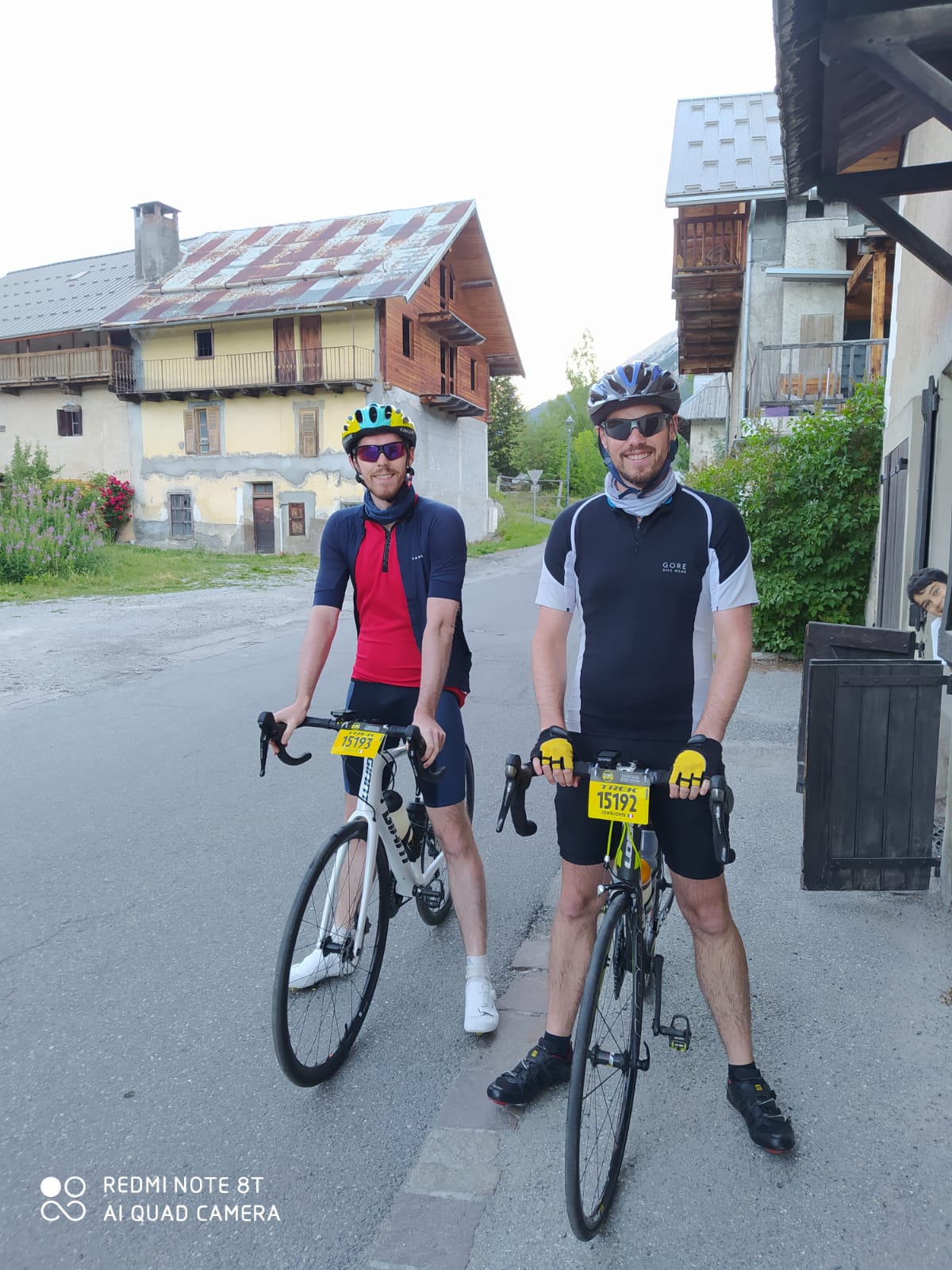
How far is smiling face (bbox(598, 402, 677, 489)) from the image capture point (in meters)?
2.64

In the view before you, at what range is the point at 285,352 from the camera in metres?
30.6

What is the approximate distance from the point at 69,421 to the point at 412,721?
114 ft

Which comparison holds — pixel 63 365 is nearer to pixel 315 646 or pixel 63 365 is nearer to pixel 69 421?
pixel 69 421

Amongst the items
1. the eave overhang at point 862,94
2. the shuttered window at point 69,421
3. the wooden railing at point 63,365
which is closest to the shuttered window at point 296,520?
the wooden railing at point 63,365

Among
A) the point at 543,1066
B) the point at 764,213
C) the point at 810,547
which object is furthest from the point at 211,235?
the point at 543,1066

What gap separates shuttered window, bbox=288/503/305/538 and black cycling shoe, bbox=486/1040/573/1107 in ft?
96.4

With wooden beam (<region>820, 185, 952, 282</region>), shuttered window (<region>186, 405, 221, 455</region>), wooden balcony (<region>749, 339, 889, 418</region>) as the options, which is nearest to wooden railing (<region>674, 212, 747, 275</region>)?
wooden balcony (<region>749, 339, 889, 418</region>)

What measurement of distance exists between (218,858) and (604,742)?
285 cm

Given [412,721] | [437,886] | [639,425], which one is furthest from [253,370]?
[639,425]

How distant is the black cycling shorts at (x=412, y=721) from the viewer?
3369 mm

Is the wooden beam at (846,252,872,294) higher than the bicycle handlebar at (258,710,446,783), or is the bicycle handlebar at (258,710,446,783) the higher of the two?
the wooden beam at (846,252,872,294)

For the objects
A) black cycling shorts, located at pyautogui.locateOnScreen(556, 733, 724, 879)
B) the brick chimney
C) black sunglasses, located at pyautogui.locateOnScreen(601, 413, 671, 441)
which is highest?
the brick chimney

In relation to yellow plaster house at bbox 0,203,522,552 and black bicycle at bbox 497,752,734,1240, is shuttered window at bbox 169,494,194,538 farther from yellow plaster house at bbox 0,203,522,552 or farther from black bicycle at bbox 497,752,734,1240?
black bicycle at bbox 497,752,734,1240

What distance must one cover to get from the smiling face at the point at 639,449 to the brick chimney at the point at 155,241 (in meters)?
36.1
